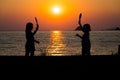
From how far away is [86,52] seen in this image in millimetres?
10062
